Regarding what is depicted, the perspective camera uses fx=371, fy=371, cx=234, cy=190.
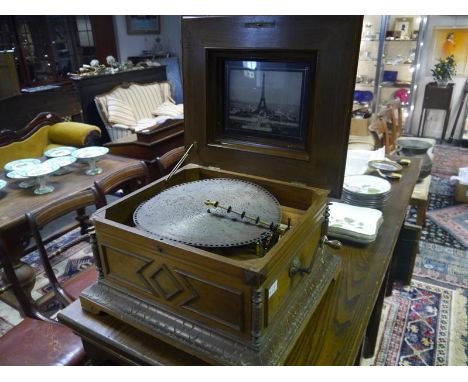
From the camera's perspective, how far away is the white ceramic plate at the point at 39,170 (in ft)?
5.74

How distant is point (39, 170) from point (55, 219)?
0.61 metres

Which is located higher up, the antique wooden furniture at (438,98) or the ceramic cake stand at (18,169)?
the antique wooden furniture at (438,98)

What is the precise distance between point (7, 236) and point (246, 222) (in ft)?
3.74

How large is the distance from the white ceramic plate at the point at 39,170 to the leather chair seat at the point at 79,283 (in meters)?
0.58

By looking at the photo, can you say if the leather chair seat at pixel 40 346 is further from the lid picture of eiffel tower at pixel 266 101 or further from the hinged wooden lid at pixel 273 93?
the lid picture of eiffel tower at pixel 266 101

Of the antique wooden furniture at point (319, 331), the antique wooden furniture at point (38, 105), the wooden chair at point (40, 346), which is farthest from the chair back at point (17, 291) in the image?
the antique wooden furniture at point (38, 105)

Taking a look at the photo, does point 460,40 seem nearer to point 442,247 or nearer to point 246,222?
point 442,247

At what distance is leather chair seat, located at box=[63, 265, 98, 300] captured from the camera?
1357 mm

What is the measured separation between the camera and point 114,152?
9.63 ft

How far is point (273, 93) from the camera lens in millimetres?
953

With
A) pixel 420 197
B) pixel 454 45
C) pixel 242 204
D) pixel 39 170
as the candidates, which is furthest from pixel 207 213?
pixel 454 45

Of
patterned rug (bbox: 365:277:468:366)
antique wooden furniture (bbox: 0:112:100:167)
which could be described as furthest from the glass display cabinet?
antique wooden furniture (bbox: 0:112:100:167)

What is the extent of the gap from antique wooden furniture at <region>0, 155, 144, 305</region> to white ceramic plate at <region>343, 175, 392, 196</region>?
959 millimetres

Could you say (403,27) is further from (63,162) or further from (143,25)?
(63,162)
